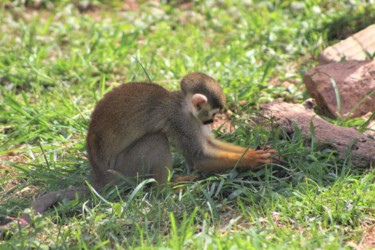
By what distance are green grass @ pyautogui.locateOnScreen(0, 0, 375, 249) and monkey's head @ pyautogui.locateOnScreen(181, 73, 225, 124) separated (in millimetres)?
542

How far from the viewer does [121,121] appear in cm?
551

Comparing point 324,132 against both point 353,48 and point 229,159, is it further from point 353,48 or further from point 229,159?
point 353,48

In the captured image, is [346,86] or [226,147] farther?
[346,86]

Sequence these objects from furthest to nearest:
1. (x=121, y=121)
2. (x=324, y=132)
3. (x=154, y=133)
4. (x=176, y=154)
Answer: (x=176, y=154)
(x=324, y=132)
(x=154, y=133)
(x=121, y=121)

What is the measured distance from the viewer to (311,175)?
5492 millimetres

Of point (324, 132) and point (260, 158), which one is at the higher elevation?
point (324, 132)

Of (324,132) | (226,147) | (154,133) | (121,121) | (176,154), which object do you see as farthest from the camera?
(176,154)

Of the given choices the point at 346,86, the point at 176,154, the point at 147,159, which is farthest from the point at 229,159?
the point at 346,86

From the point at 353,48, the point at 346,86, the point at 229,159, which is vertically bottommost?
the point at 229,159

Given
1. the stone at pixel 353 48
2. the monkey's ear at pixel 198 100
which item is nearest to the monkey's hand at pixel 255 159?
the monkey's ear at pixel 198 100

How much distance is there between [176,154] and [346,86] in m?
1.95

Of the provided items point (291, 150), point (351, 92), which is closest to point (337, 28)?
point (351, 92)

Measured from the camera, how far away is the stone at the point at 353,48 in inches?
295

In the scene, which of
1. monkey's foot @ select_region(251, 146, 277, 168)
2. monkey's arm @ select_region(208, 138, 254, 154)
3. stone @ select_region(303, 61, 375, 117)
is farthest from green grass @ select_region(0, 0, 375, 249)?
stone @ select_region(303, 61, 375, 117)
